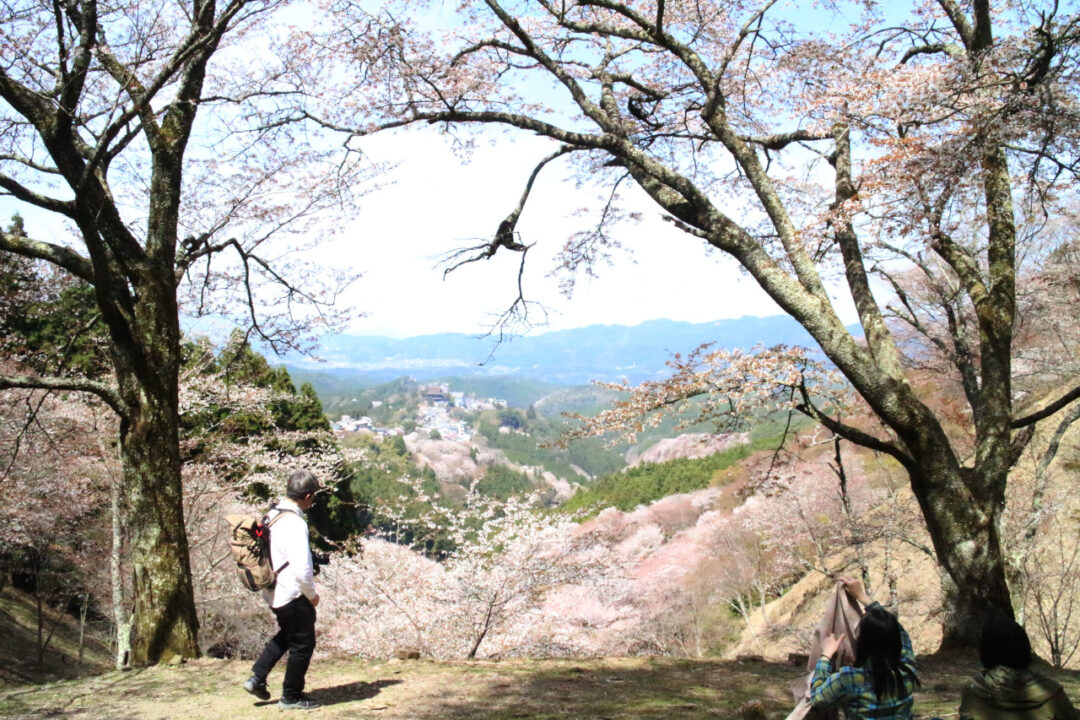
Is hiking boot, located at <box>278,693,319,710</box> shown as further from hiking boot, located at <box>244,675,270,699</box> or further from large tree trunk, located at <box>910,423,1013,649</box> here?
large tree trunk, located at <box>910,423,1013,649</box>

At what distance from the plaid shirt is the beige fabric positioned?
0.26 feet

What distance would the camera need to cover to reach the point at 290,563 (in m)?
2.96

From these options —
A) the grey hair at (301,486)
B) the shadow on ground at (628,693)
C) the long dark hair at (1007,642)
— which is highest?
the grey hair at (301,486)

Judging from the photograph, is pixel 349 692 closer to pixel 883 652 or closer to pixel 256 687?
pixel 256 687

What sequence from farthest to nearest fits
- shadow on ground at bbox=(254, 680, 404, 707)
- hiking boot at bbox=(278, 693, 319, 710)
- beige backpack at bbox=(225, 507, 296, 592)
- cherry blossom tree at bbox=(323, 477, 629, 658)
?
cherry blossom tree at bbox=(323, 477, 629, 658) → shadow on ground at bbox=(254, 680, 404, 707) → hiking boot at bbox=(278, 693, 319, 710) → beige backpack at bbox=(225, 507, 296, 592)

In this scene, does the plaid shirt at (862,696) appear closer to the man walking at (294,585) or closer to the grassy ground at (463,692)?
the grassy ground at (463,692)

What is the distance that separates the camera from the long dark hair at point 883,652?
2.04m

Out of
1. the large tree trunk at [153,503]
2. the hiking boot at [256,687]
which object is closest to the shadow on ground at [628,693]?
the hiking boot at [256,687]

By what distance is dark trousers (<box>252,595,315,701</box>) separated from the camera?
297 centimetres

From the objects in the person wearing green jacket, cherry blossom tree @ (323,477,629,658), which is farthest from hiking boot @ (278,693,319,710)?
cherry blossom tree @ (323,477,629,658)

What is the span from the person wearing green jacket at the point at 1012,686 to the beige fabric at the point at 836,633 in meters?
0.38

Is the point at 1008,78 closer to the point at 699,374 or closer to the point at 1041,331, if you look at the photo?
the point at 699,374

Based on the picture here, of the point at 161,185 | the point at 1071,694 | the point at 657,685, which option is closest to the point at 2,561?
the point at 161,185

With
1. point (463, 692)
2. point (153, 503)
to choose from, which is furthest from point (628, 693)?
point (153, 503)
